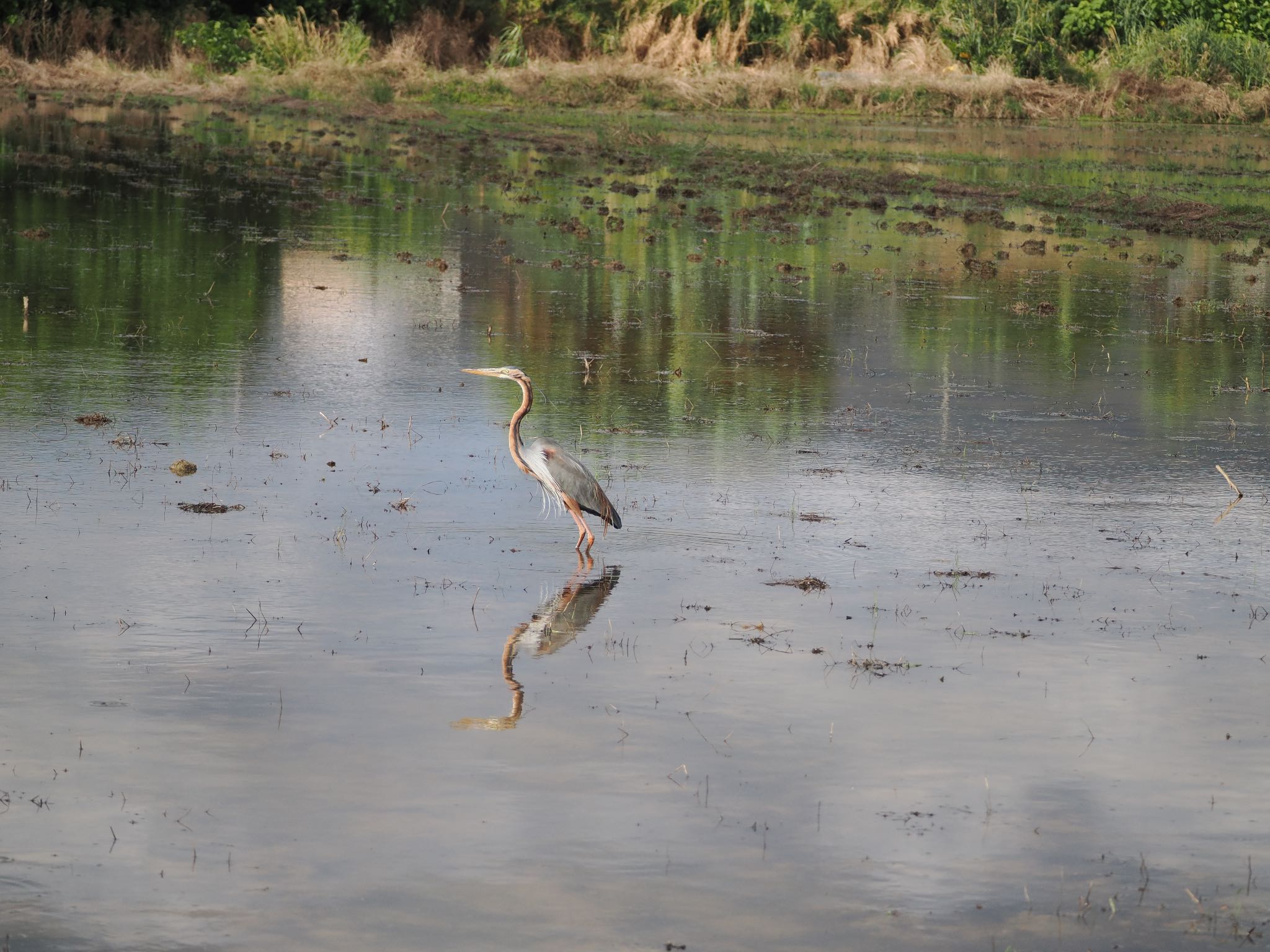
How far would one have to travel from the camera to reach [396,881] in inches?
223

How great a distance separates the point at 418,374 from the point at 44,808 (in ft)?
26.9

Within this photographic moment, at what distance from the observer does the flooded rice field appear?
5.72 meters

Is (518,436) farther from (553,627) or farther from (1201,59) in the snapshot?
(1201,59)

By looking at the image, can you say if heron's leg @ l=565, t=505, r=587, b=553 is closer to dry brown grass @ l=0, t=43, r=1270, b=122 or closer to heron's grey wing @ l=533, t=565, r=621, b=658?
heron's grey wing @ l=533, t=565, r=621, b=658

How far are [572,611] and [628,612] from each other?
0.26 metres

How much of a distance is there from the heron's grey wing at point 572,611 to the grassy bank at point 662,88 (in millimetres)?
37078

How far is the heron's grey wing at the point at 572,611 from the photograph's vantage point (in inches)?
318

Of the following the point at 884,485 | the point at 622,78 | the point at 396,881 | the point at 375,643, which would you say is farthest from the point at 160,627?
the point at 622,78

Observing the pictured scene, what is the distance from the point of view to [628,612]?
A: 8.52 m

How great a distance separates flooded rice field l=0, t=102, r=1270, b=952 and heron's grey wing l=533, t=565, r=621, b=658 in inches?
1.6

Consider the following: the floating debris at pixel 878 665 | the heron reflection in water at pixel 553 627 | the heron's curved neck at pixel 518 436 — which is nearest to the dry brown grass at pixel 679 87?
the heron's curved neck at pixel 518 436

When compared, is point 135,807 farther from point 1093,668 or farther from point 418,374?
point 418,374

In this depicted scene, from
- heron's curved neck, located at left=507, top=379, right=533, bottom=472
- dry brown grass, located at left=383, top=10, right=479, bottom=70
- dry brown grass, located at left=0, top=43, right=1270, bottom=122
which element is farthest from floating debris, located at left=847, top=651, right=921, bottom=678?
dry brown grass, located at left=383, top=10, right=479, bottom=70

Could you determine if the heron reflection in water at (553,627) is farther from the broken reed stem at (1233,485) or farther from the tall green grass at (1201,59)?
the tall green grass at (1201,59)
